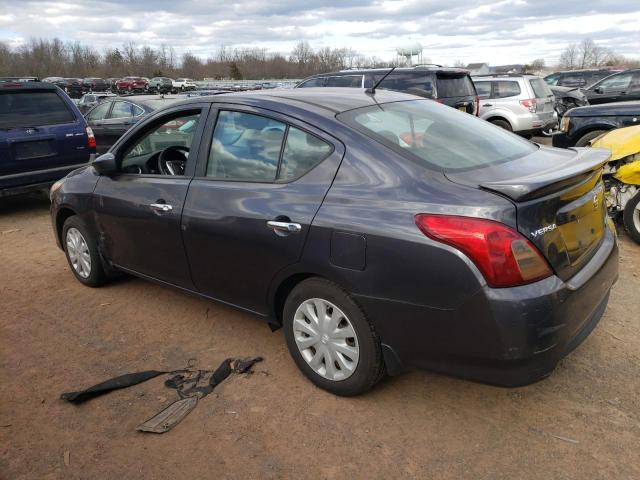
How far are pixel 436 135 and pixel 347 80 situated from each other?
805 cm

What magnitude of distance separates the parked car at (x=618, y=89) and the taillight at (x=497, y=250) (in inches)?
592

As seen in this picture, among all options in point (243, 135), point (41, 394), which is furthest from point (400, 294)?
point (41, 394)

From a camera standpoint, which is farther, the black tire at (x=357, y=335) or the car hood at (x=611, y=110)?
the car hood at (x=611, y=110)

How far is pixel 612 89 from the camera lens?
15633mm

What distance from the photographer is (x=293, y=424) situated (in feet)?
9.39

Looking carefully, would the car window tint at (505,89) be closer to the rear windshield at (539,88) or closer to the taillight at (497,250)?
the rear windshield at (539,88)

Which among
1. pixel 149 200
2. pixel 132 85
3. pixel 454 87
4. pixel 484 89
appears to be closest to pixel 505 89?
pixel 484 89

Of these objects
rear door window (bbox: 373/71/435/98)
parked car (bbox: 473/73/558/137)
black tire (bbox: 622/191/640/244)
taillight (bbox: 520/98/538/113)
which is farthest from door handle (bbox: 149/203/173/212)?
taillight (bbox: 520/98/538/113)

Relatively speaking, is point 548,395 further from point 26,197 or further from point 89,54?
point 89,54

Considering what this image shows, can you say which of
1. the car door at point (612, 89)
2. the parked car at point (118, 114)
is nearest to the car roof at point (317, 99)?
the parked car at point (118, 114)

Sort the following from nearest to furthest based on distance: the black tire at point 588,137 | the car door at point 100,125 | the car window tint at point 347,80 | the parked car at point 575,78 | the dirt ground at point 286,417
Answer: the dirt ground at point 286,417, the black tire at point 588,137, the car window tint at point 347,80, the car door at point 100,125, the parked car at point 575,78

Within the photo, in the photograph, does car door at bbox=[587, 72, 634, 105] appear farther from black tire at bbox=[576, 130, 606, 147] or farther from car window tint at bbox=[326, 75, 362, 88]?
black tire at bbox=[576, 130, 606, 147]

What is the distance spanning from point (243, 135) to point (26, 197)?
736cm

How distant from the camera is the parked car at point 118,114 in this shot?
35.3 ft
